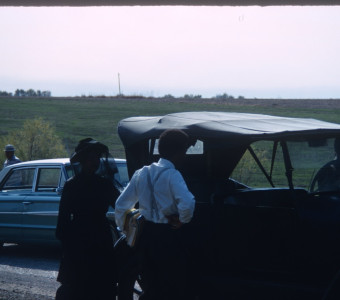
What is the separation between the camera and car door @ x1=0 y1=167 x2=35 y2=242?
1025 centimetres

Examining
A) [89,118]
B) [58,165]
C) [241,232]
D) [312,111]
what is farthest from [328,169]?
[89,118]

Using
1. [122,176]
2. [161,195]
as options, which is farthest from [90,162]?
[122,176]

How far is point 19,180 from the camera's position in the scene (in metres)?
10.7

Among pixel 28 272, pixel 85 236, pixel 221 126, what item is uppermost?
pixel 221 126

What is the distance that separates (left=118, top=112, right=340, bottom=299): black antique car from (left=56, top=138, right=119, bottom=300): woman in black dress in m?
0.75

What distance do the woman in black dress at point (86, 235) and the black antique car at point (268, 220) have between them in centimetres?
75

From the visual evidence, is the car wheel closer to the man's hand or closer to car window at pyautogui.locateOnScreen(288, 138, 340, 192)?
the man's hand

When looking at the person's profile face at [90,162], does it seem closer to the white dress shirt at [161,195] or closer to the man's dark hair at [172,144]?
the white dress shirt at [161,195]

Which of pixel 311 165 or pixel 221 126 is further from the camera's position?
pixel 311 165

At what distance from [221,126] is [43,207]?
536cm

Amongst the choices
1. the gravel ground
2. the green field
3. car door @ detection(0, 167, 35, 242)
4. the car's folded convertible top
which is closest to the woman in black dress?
the car's folded convertible top

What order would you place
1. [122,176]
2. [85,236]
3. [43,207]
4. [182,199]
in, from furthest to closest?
[43,207]
[122,176]
[85,236]
[182,199]

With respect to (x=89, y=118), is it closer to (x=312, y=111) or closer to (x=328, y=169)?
(x=312, y=111)

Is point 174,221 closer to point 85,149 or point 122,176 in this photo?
point 85,149
